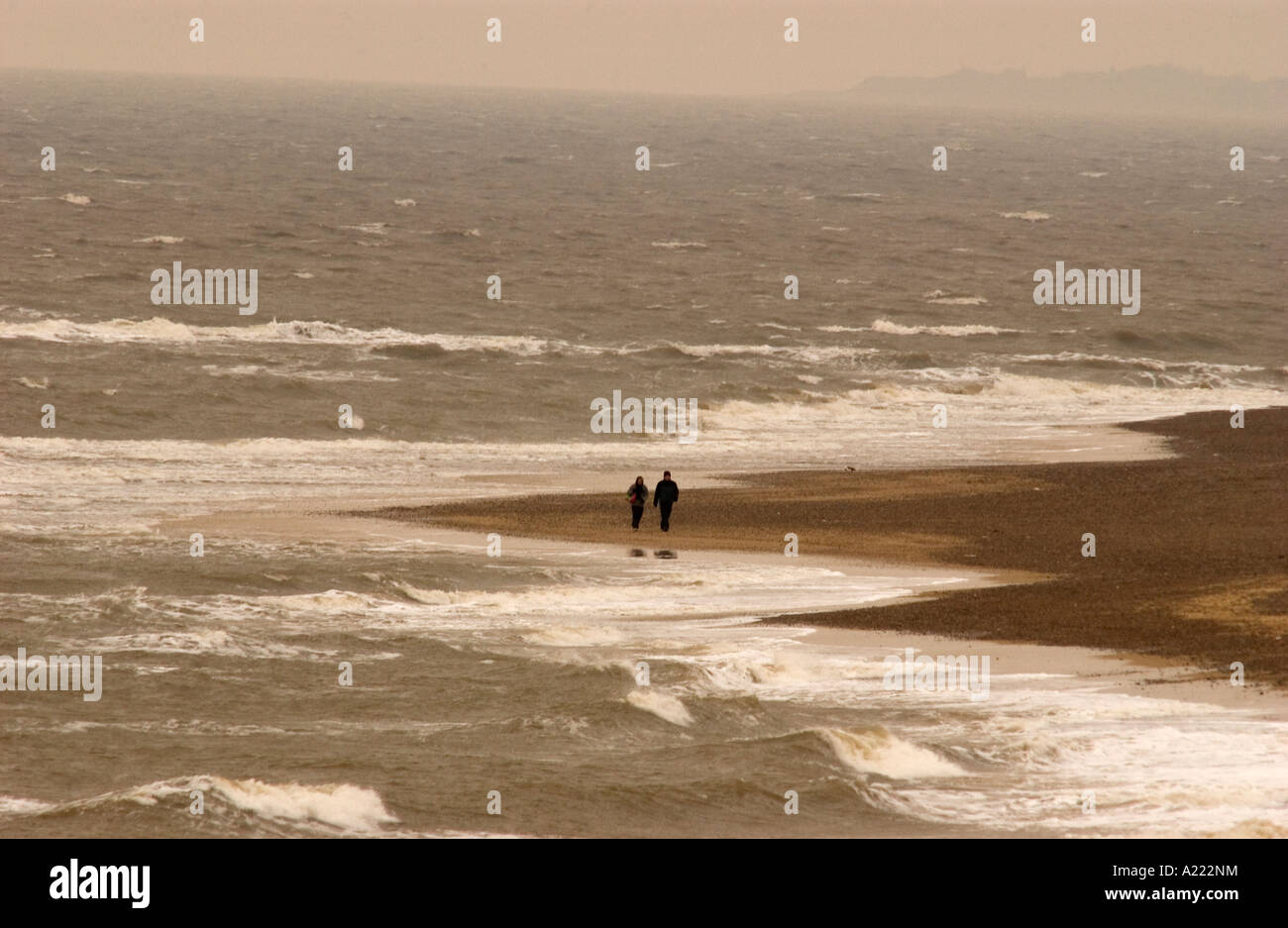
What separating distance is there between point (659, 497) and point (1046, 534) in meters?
5.74

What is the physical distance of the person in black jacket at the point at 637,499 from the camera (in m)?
25.4

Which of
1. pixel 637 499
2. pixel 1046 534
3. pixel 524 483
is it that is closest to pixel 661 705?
pixel 637 499

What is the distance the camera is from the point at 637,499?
25484 millimetres

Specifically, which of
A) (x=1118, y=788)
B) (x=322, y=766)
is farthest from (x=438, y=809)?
(x=1118, y=788)

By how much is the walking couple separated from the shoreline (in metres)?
0.26

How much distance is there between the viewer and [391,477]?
1211 inches

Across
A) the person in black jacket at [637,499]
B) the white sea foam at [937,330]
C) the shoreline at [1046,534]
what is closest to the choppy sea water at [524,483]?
the white sea foam at [937,330]

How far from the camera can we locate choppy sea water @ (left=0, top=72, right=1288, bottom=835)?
14195 mm

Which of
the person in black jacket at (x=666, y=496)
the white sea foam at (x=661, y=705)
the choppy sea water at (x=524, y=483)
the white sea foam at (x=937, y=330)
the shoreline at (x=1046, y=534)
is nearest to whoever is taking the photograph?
the choppy sea water at (x=524, y=483)

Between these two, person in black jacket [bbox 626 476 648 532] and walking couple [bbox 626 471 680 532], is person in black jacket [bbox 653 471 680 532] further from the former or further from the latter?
person in black jacket [bbox 626 476 648 532]

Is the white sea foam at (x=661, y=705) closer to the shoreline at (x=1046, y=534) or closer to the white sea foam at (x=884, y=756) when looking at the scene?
the white sea foam at (x=884, y=756)

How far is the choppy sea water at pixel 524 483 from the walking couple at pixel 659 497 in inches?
58.1

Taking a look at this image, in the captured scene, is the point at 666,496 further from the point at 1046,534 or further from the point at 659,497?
the point at 1046,534

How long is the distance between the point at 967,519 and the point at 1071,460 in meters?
6.91
